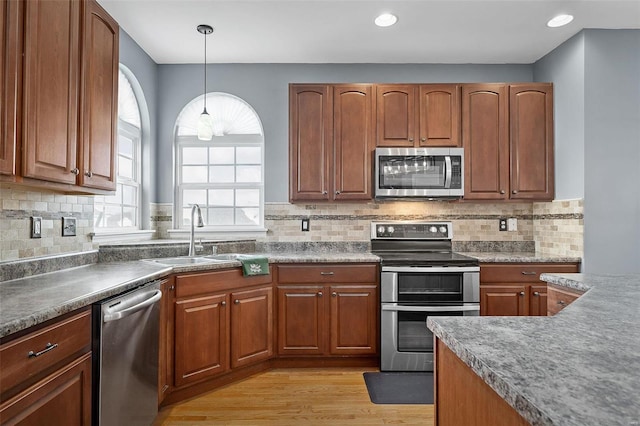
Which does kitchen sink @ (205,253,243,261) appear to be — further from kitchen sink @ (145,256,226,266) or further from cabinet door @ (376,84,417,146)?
cabinet door @ (376,84,417,146)

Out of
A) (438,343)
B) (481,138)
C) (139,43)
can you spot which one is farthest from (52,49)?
(481,138)

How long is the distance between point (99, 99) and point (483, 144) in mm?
2943

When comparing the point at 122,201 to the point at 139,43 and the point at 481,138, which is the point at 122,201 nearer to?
the point at 139,43

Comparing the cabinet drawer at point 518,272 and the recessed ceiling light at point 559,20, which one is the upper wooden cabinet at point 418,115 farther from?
the cabinet drawer at point 518,272

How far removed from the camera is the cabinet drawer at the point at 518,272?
121 inches

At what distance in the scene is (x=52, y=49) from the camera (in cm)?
180

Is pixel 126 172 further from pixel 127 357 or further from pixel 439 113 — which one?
pixel 439 113

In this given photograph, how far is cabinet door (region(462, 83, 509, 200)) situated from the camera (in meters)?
3.42

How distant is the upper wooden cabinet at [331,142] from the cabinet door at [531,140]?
1259mm

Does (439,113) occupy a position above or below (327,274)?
above

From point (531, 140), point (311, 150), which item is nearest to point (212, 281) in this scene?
point (311, 150)

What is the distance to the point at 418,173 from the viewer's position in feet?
11.0

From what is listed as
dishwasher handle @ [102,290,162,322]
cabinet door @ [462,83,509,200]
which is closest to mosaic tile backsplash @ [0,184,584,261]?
cabinet door @ [462,83,509,200]

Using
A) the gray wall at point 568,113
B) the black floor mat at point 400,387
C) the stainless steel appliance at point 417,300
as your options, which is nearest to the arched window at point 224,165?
the stainless steel appliance at point 417,300
